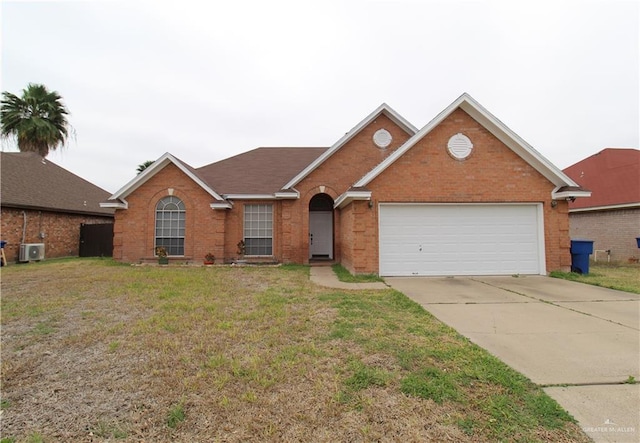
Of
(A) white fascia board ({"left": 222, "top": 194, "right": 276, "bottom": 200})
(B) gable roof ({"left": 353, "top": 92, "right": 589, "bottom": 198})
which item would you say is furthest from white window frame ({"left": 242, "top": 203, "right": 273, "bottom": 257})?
(B) gable roof ({"left": 353, "top": 92, "right": 589, "bottom": 198})

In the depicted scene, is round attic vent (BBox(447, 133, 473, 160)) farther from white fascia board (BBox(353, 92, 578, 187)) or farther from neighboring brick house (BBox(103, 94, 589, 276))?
white fascia board (BBox(353, 92, 578, 187))

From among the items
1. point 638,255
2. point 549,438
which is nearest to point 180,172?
point 549,438

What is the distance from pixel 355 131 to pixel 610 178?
14.6 metres

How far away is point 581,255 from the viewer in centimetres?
1073

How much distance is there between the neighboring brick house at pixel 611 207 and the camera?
14.7m

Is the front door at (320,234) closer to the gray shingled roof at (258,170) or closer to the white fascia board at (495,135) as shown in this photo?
the gray shingled roof at (258,170)

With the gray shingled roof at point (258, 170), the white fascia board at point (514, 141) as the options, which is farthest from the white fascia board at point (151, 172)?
the white fascia board at point (514, 141)

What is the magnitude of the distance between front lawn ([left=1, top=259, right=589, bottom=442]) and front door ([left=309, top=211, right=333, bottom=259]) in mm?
9525

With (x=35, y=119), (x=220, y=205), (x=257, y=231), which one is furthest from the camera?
(x=35, y=119)

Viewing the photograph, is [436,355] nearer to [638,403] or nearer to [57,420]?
[638,403]

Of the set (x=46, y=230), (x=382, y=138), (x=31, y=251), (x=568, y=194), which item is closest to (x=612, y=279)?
(x=568, y=194)

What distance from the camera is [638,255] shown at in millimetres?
14234

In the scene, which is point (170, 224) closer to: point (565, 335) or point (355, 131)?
point (355, 131)

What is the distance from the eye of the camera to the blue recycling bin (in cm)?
1064
